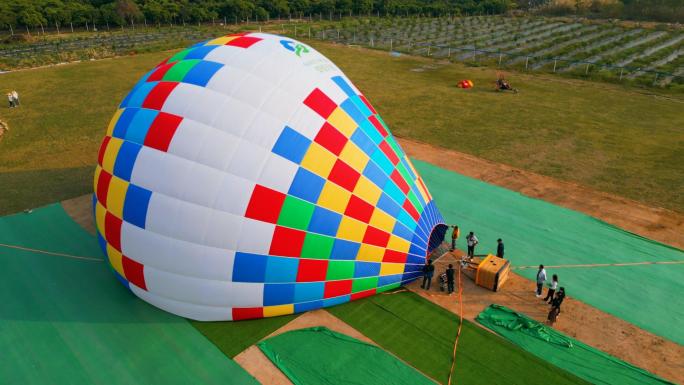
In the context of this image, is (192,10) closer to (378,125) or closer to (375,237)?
(378,125)

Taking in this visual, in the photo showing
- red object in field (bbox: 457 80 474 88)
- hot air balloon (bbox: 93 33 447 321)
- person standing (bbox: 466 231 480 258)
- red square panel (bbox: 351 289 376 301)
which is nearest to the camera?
hot air balloon (bbox: 93 33 447 321)

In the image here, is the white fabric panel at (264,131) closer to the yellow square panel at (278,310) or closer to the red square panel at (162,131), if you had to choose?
the red square panel at (162,131)

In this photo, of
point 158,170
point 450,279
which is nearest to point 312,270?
point 450,279

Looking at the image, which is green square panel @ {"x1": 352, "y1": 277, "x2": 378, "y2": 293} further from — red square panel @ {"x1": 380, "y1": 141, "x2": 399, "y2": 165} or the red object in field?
the red object in field

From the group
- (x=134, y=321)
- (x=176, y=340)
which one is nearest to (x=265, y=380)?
(x=176, y=340)

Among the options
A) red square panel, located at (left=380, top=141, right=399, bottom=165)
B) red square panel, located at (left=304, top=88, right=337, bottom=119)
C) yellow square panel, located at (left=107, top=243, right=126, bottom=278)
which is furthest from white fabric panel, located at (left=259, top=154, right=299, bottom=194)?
yellow square panel, located at (left=107, top=243, right=126, bottom=278)

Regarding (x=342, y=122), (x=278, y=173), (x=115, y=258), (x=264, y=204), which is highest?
(x=342, y=122)

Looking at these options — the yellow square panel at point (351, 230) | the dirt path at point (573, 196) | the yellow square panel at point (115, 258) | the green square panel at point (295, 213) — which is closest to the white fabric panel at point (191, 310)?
the yellow square panel at point (115, 258)
